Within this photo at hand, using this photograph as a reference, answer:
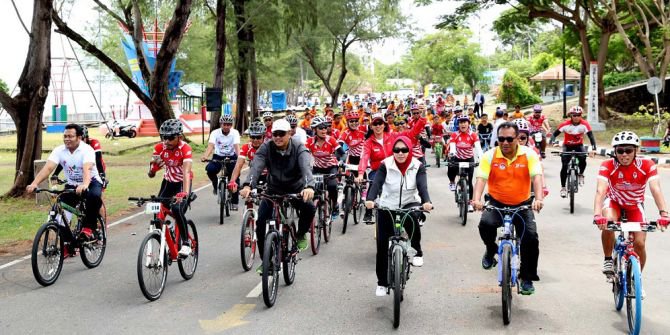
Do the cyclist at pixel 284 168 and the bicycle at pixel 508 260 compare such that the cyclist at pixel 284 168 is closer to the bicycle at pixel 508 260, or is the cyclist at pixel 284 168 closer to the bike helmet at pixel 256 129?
the bike helmet at pixel 256 129

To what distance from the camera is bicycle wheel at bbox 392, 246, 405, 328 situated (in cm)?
660

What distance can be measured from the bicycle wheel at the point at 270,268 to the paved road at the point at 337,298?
14 cm

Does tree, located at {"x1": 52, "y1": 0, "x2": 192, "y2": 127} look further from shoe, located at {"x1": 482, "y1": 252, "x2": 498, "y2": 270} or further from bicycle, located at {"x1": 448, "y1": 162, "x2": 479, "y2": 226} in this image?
shoe, located at {"x1": 482, "y1": 252, "x2": 498, "y2": 270}

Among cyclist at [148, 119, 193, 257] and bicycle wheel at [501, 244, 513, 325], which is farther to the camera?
cyclist at [148, 119, 193, 257]

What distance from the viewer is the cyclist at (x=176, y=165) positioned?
847 centimetres

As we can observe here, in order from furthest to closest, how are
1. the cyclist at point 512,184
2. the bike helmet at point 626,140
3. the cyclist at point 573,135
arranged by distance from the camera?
the cyclist at point 573,135
the cyclist at point 512,184
the bike helmet at point 626,140

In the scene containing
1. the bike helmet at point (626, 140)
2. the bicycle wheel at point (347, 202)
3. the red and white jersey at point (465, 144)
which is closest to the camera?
the bike helmet at point (626, 140)

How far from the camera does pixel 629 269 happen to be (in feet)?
21.1

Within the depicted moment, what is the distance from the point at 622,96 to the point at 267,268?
137ft

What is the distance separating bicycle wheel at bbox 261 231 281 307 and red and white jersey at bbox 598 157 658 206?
10.4 feet

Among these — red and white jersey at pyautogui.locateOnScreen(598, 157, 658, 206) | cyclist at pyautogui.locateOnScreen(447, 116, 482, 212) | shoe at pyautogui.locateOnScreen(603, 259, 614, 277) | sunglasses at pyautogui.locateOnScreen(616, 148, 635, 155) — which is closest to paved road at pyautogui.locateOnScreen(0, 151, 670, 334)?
shoe at pyautogui.locateOnScreen(603, 259, 614, 277)

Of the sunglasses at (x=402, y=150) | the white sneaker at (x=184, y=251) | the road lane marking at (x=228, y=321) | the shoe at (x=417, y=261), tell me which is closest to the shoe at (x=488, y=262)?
the shoe at (x=417, y=261)

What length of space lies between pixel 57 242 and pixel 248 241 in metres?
2.17

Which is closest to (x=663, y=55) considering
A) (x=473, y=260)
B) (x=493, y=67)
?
(x=473, y=260)
